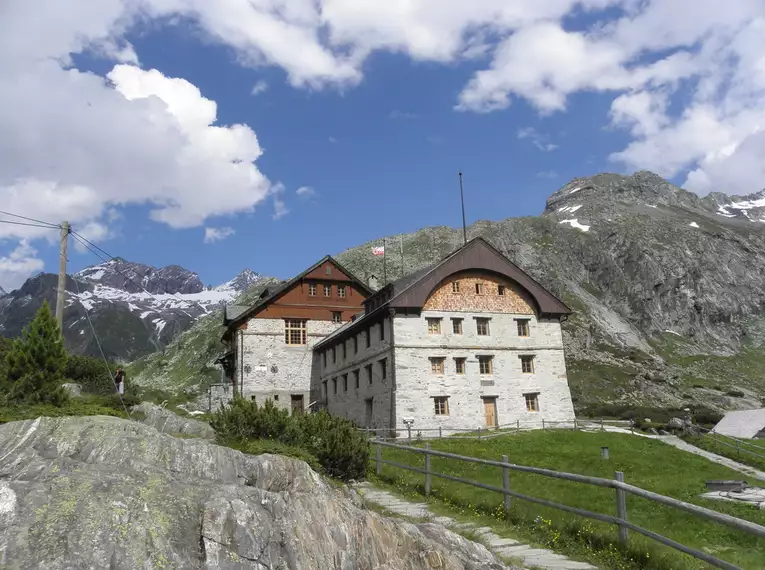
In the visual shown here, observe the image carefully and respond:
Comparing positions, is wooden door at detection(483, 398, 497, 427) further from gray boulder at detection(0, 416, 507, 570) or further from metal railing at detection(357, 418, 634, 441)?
gray boulder at detection(0, 416, 507, 570)

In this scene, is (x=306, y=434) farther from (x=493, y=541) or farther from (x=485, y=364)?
(x=485, y=364)

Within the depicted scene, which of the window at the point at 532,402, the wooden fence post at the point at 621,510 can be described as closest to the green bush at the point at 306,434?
the wooden fence post at the point at 621,510

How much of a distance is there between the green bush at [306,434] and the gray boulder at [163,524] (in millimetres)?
7045

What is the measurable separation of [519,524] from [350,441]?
5856mm

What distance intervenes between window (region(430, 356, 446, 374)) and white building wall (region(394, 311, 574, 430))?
0.27 m

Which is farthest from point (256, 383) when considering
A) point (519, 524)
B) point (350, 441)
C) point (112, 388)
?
point (519, 524)

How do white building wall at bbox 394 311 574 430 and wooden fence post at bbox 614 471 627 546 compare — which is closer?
wooden fence post at bbox 614 471 627 546

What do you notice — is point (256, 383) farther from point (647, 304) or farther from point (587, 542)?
point (647, 304)

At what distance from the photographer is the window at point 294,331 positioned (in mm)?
46219

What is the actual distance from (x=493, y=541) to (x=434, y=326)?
1041 inches

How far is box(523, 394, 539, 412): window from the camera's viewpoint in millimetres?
37656

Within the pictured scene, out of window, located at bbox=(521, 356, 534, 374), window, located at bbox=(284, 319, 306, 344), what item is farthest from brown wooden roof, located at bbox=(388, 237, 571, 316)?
window, located at bbox=(284, 319, 306, 344)

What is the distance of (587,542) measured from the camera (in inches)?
397

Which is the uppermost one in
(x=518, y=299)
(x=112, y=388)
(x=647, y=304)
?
(x=647, y=304)
